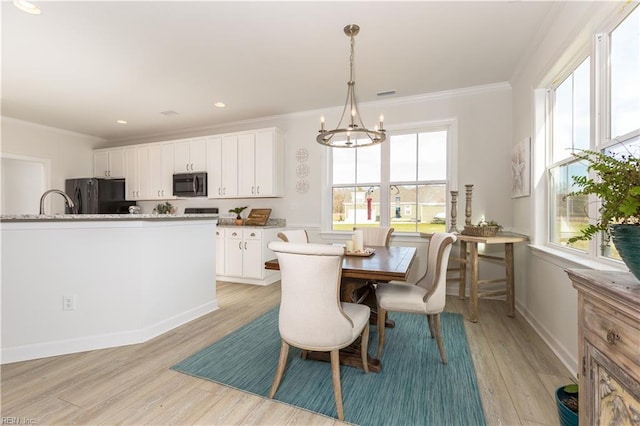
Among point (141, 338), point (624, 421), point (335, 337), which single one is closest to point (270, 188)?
point (141, 338)

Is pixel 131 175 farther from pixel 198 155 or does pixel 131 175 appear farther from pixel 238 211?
pixel 238 211

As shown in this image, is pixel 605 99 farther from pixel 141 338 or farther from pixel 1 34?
pixel 1 34

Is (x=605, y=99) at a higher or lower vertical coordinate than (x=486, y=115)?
lower

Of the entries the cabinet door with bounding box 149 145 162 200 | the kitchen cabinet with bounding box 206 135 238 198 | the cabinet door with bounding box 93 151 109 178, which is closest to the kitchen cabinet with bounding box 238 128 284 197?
the kitchen cabinet with bounding box 206 135 238 198

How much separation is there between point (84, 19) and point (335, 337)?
3170mm

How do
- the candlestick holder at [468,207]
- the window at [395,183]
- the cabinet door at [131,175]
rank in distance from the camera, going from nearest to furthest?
1. the candlestick holder at [468,207]
2. the window at [395,183]
3. the cabinet door at [131,175]

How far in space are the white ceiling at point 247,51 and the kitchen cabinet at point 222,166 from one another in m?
0.73

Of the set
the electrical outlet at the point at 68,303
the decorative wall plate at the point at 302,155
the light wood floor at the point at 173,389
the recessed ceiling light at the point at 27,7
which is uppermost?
the recessed ceiling light at the point at 27,7

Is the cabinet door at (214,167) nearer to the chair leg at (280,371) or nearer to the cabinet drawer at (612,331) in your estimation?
the chair leg at (280,371)

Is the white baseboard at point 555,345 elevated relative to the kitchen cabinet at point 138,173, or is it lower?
lower

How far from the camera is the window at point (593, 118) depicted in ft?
5.22

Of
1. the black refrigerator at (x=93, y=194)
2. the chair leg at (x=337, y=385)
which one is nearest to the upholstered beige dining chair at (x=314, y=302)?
the chair leg at (x=337, y=385)

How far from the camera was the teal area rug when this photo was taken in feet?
5.28

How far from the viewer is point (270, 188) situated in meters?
4.60
